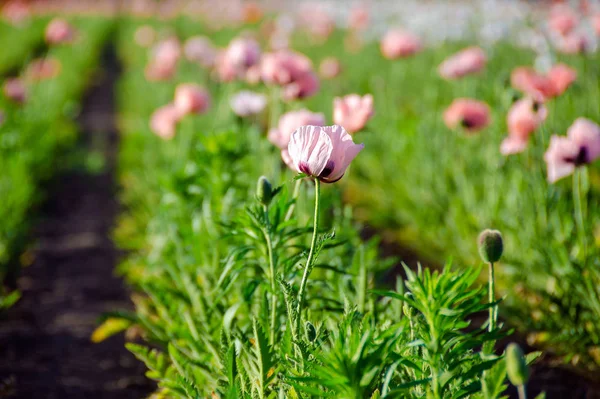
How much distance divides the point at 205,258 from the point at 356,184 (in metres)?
2.07

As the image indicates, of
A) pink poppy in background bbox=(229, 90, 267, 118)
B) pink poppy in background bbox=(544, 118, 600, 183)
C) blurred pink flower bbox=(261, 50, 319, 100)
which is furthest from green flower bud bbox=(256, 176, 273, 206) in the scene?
pink poppy in background bbox=(229, 90, 267, 118)

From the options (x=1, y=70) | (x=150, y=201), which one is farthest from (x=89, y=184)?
(x=1, y=70)

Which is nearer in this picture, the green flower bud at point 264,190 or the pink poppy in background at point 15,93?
the green flower bud at point 264,190

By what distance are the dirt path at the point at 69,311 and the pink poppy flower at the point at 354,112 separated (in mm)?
1197

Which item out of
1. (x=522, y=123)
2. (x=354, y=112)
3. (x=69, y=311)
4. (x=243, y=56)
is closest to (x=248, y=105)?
(x=243, y=56)

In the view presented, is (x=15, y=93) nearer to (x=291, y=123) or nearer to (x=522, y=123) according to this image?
(x=291, y=123)

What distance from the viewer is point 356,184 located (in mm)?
4020

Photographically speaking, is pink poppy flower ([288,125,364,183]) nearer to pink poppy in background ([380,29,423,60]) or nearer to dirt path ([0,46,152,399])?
dirt path ([0,46,152,399])

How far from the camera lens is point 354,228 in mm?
2381

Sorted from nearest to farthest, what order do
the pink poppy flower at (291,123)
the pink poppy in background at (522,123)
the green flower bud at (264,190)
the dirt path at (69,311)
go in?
1. the green flower bud at (264,190)
2. the pink poppy flower at (291,123)
3. the dirt path at (69,311)
4. the pink poppy in background at (522,123)

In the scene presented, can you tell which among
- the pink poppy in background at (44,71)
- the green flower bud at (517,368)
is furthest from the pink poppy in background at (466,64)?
the pink poppy in background at (44,71)

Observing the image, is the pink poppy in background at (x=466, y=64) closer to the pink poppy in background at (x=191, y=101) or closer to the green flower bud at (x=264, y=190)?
the pink poppy in background at (x=191, y=101)

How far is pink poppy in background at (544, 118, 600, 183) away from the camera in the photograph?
1921 mm

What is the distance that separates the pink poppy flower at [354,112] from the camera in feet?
5.75
